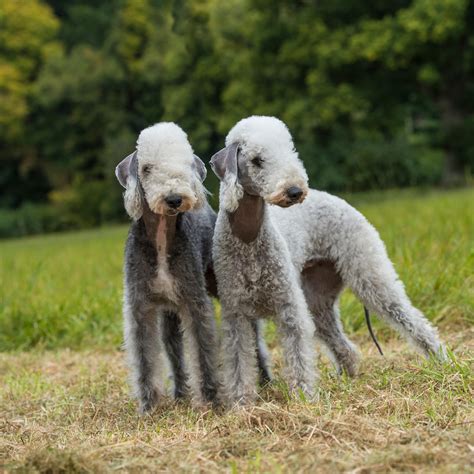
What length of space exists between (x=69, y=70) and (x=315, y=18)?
10.7m

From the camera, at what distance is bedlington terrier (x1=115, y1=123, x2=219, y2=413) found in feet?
11.6

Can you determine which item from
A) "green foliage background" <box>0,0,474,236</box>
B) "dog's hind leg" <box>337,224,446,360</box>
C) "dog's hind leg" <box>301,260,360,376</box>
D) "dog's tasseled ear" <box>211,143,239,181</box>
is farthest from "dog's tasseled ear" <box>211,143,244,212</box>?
"green foliage background" <box>0,0,474,236</box>

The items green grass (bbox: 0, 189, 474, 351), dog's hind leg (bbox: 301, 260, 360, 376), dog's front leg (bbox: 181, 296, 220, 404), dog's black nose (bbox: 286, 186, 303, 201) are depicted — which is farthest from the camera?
green grass (bbox: 0, 189, 474, 351)

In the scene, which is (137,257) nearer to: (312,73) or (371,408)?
(371,408)

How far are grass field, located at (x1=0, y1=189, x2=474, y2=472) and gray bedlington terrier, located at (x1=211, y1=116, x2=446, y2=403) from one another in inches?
9.3

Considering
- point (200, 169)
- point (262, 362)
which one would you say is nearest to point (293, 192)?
point (200, 169)

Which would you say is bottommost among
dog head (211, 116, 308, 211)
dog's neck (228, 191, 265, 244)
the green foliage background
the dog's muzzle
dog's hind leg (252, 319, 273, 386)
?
dog's hind leg (252, 319, 273, 386)

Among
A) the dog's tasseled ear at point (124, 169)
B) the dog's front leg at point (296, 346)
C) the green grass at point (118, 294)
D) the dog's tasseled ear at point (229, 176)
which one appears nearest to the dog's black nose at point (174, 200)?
the dog's tasseled ear at point (229, 176)

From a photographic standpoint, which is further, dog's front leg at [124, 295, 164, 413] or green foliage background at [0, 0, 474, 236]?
green foliage background at [0, 0, 474, 236]

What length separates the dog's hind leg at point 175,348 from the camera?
4195 millimetres

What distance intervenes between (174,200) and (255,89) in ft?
64.6

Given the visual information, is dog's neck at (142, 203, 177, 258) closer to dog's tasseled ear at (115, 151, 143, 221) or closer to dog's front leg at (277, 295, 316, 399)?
dog's tasseled ear at (115, 151, 143, 221)

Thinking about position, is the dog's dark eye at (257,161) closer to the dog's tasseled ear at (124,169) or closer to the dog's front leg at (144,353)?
the dog's tasseled ear at (124,169)

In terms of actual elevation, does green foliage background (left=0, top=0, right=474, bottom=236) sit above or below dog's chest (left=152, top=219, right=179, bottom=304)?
above
